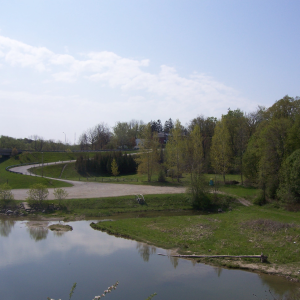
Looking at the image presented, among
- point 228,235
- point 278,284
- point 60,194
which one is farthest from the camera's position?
point 60,194

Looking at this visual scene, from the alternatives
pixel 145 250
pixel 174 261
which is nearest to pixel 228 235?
pixel 174 261

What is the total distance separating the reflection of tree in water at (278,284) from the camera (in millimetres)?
13796

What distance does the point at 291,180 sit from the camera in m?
30.2

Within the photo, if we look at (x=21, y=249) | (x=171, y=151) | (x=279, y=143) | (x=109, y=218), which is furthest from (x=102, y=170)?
(x=21, y=249)

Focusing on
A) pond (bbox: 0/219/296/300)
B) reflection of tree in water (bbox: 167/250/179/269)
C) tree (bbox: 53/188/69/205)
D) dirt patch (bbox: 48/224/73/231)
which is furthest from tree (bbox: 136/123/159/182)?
reflection of tree in water (bbox: 167/250/179/269)

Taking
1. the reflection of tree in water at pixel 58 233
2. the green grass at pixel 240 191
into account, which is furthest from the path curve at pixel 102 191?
the reflection of tree in water at pixel 58 233

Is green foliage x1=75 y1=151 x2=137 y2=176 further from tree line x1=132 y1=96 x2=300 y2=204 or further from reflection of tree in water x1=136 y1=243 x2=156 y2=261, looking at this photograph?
reflection of tree in water x1=136 y1=243 x2=156 y2=261

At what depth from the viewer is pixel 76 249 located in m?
20.1

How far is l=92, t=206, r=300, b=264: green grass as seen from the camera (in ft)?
61.2

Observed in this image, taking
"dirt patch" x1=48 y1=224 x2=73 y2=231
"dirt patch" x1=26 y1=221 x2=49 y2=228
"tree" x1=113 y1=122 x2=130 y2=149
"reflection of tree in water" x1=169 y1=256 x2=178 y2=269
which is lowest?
"dirt patch" x1=26 y1=221 x2=49 y2=228

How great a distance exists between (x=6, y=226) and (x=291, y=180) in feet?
94.0

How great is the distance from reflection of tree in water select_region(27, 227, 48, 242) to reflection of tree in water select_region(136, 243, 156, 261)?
26.6ft

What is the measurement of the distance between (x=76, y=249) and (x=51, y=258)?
6.84 ft

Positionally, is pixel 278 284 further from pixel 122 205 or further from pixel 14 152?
pixel 14 152
